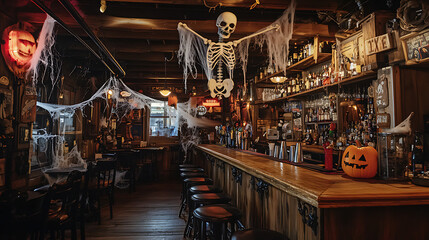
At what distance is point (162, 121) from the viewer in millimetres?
9406

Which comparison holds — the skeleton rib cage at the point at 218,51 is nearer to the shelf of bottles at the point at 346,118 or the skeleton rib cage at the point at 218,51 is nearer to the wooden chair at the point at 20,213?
the shelf of bottles at the point at 346,118

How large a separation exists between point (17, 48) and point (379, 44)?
454 cm

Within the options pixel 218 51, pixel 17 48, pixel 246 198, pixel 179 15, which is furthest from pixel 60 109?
pixel 246 198

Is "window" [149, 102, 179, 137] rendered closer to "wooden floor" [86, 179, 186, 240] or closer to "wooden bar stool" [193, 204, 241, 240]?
"wooden floor" [86, 179, 186, 240]

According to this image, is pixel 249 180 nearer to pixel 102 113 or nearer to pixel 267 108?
pixel 267 108

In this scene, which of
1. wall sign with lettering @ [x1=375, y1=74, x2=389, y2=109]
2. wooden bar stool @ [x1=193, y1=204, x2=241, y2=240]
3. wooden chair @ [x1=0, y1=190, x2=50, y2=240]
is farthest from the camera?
wall sign with lettering @ [x1=375, y1=74, x2=389, y2=109]

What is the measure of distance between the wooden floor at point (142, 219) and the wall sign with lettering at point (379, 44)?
3325 millimetres

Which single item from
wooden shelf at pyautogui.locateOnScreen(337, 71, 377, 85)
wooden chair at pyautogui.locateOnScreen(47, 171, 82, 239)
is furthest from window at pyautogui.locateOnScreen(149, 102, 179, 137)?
wooden chair at pyautogui.locateOnScreen(47, 171, 82, 239)

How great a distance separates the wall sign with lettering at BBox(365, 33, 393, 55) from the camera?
2.75 metres

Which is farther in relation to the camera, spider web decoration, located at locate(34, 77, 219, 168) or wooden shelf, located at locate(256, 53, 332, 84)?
spider web decoration, located at locate(34, 77, 219, 168)

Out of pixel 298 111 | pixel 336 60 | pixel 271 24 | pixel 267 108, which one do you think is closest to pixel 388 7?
pixel 336 60

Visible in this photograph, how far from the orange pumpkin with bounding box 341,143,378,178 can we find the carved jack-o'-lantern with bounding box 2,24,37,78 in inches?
164

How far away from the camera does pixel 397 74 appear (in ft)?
9.08

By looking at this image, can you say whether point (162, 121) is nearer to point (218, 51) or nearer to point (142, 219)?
point (142, 219)
